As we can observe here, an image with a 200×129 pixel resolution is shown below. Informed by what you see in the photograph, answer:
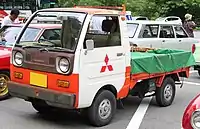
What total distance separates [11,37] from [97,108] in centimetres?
395

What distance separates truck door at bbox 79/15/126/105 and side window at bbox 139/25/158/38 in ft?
18.3

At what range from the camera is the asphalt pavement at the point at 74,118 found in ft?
20.8

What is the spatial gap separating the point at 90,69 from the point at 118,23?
1167mm

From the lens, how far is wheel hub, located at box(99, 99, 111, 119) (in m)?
6.25

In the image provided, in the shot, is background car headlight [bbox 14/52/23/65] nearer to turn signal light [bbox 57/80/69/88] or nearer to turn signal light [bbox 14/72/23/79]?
turn signal light [bbox 14/72/23/79]

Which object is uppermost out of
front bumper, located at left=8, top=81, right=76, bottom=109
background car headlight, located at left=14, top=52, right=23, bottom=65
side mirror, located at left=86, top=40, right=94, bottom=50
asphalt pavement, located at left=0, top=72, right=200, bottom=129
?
side mirror, located at left=86, top=40, right=94, bottom=50

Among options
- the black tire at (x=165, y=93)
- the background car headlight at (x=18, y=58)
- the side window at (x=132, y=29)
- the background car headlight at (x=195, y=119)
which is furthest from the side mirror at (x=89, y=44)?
the side window at (x=132, y=29)

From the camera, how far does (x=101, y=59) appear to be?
6.12 m

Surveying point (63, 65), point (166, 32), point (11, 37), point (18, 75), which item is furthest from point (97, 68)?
point (166, 32)

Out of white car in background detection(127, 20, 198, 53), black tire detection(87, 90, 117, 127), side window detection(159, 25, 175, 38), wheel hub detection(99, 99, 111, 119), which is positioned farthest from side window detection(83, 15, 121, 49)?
side window detection(159, 25, 175, 38)

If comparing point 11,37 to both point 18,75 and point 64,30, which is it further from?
point 64,30

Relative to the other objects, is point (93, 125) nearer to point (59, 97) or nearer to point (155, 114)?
point (59, 97)

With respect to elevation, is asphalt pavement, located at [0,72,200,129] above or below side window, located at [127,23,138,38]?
below

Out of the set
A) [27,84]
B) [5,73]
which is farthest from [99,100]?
[5,73]
